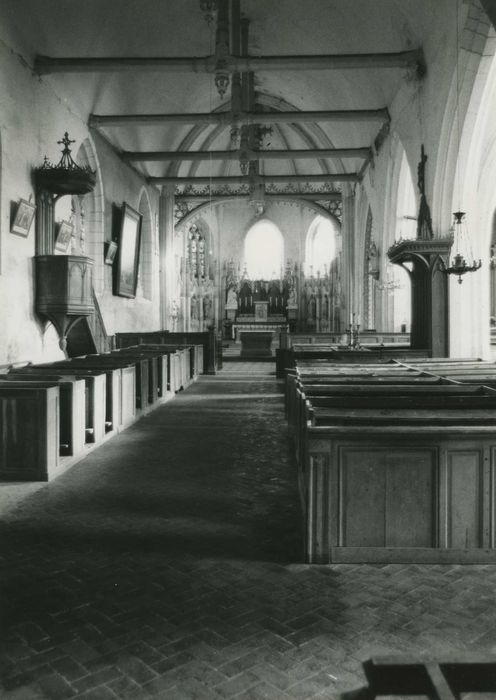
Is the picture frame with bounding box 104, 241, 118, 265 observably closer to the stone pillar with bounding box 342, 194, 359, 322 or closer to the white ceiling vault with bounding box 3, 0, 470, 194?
the white ceiling vault with bounding box 3, 0, 470, 194

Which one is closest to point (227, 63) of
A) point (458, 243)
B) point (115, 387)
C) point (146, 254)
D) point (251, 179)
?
point (458, 243)

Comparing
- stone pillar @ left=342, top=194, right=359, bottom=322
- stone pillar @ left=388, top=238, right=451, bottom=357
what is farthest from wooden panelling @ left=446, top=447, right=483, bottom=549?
stone pillar @ left=342, top=194, right=359, bottom=322

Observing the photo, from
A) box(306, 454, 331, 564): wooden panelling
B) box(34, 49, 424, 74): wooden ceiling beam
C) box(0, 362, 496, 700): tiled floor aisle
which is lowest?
box(0, 362, 496, 700): tiled floor aisle

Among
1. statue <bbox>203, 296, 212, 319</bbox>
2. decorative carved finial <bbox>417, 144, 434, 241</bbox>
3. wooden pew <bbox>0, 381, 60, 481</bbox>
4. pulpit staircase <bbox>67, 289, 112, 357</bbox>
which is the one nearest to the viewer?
wooden pew <bbox>0, 381, 60, 481</bbox>

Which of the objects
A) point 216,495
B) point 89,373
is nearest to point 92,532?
point 216,495

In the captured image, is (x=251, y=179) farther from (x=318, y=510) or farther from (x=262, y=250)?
(x=318, y=510)

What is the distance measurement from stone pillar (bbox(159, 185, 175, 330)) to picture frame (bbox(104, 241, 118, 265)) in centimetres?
508

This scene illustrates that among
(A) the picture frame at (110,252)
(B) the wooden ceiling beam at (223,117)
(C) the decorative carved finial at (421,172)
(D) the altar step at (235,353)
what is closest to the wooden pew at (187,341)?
(A) the picture frame at (110,252)

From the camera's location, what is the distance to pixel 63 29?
36.2 feet

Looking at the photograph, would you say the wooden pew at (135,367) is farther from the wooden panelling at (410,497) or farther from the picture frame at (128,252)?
the picture frame at (128,252)

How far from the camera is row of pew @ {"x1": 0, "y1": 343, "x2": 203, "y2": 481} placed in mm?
5219

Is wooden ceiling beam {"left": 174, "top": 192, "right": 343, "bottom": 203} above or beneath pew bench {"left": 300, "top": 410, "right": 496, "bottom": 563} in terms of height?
above

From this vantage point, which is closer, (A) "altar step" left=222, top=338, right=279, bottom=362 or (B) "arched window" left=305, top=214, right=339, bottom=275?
(A) "altar step" left=222, top=338, right=279, bottom=362

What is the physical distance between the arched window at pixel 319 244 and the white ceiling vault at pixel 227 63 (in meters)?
6.14
